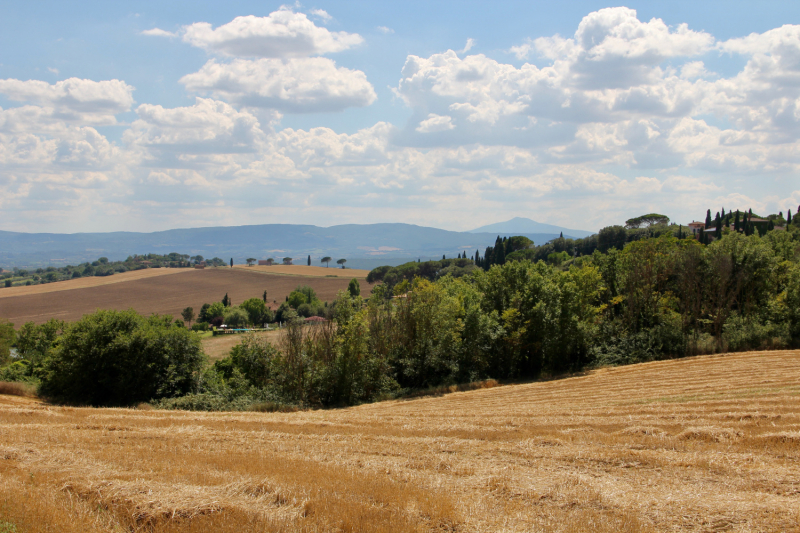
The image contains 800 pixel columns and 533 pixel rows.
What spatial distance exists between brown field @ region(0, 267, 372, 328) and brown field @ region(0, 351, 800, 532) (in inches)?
3946

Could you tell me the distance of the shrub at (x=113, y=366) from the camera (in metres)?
34.6

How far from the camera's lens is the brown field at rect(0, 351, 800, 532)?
30.0 feet

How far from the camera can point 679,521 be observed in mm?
9250

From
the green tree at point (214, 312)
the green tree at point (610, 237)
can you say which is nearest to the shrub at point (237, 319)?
the green tree at point (214, 312)

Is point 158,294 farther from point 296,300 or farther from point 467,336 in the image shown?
point 467,336

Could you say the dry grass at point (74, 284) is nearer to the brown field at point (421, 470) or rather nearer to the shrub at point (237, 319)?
the shrub at point (237, 319)

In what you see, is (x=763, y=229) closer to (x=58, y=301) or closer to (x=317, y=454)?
(x=317, y=454)

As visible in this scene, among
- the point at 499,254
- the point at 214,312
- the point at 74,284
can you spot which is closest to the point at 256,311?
the point at 214,312

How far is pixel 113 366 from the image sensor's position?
114 feet

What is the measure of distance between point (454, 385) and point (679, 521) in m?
32.8

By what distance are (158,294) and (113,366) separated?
132345 millimetres

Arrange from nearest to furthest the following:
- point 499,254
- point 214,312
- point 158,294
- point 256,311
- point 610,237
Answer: point 214,312 < point 256,311 < point 158,294 < point 499,254 < point 610,237

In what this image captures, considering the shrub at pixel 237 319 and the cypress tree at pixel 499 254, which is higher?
the cypress tree at pixel 499 254

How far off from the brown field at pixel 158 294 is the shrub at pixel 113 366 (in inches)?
2975
